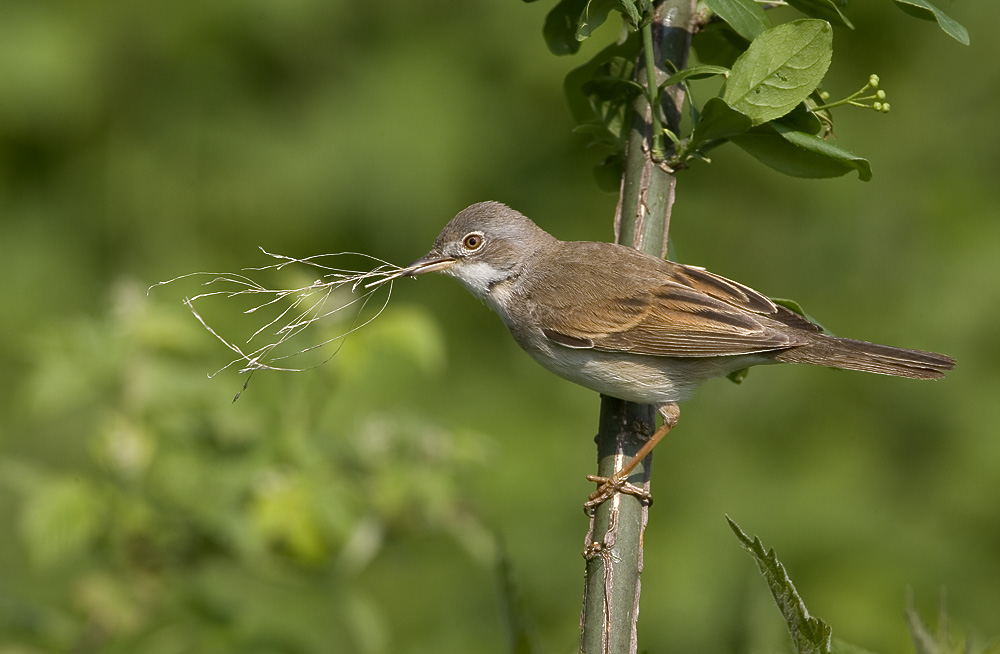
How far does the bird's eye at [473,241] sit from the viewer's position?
3682mm

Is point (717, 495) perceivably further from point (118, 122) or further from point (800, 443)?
point (118, 122)

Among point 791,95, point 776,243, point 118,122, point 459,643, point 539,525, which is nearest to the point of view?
point 791,95

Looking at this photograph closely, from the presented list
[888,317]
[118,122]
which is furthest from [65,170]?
[888,317]

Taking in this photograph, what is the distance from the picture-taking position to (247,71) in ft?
25.9

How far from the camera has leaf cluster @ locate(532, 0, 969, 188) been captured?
2.10 m

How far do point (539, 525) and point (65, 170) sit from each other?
4.67 m

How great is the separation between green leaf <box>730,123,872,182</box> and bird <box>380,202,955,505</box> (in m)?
0.70

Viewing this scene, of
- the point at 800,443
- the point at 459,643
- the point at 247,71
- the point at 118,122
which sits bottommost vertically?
the point at 459,643

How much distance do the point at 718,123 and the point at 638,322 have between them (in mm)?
1191

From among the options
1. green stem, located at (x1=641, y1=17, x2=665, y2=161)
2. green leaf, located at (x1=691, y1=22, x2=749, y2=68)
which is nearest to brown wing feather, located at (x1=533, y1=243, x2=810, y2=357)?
green leaf, located at (x1=691, y1=22, x2=749, y2=68)

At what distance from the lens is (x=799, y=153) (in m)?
2.28

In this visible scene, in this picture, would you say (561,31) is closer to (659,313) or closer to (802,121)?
(802,121)

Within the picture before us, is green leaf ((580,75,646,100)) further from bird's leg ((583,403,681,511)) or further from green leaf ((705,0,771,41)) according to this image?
bird's leg ((583,403,681,511))

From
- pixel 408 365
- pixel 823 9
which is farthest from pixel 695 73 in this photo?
pixel 408 365
